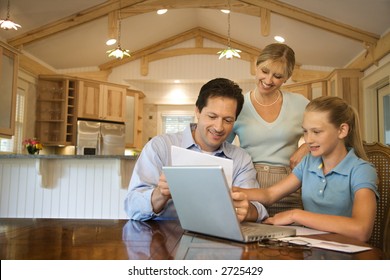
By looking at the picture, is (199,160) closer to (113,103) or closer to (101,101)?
(101,101)

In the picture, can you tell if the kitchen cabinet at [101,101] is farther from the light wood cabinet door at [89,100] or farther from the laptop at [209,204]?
the laptop at [209,204]

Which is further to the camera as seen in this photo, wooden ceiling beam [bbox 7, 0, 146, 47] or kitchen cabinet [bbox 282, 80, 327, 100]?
kitchen cabinet [bbox 282, 80, 327, 100]

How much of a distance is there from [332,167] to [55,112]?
217 inches

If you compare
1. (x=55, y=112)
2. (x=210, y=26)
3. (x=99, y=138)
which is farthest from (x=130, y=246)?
(x=210, y=26)

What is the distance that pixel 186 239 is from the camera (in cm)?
87

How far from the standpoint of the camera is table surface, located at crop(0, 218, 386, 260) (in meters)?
0.71

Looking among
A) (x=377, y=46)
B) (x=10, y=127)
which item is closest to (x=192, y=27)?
(x=377, y=46)

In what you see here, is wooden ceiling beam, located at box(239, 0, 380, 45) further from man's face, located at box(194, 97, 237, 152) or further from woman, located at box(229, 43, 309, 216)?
man's face, located at box(194, 97, 237, 152)

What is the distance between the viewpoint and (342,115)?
1.27m

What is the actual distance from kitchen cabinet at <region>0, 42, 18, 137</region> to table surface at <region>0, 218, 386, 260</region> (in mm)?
3444

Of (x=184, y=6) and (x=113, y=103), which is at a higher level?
(x=184, y=6)

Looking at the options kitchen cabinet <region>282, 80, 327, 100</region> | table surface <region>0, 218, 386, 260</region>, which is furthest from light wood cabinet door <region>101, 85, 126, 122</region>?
table surface <region>0, 218, 386, 260</region>

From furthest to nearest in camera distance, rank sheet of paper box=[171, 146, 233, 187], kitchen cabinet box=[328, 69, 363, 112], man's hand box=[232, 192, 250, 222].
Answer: kitchen cabinet box=[328, 69, 363, 112] → man's hand box=[232, 192, 250, 222] → sheet of paper box=[171, 146, 233, 187]
